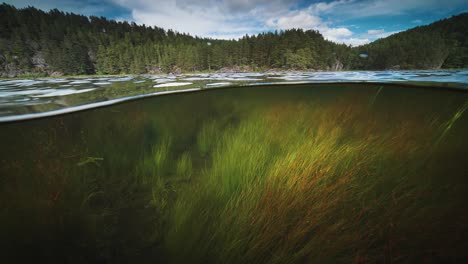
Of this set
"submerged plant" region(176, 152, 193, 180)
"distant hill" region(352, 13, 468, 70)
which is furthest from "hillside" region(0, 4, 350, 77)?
"submerged plant" region(176, 152, 193, 180)

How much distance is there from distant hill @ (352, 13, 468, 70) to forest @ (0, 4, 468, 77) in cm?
9

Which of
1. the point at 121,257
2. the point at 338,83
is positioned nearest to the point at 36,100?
the point at 121,257

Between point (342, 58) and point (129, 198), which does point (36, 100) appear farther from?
point (342, 58)

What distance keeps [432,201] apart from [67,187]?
19.0 ft

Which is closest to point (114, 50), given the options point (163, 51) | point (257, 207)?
point (163, 51)

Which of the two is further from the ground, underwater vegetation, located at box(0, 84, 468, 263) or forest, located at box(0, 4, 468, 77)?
forest, located at box(0, 4, 468, 77)

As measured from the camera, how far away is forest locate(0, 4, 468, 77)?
31250 millimetres

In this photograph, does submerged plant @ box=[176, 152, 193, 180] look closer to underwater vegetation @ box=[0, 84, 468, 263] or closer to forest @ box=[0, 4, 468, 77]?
underwater vegetation @ box=[0, 84, 468, 263]

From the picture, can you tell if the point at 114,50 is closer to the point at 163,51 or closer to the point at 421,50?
the point at 163,51

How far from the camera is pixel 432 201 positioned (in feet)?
7.00

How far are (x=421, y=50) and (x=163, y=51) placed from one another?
6637 centimetres

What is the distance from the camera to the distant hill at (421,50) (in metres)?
14.8

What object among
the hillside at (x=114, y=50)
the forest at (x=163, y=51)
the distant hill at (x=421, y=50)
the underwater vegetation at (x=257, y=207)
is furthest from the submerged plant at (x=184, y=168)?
the hillside at (x=114, y=50)

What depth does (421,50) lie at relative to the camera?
2745 centimetres
